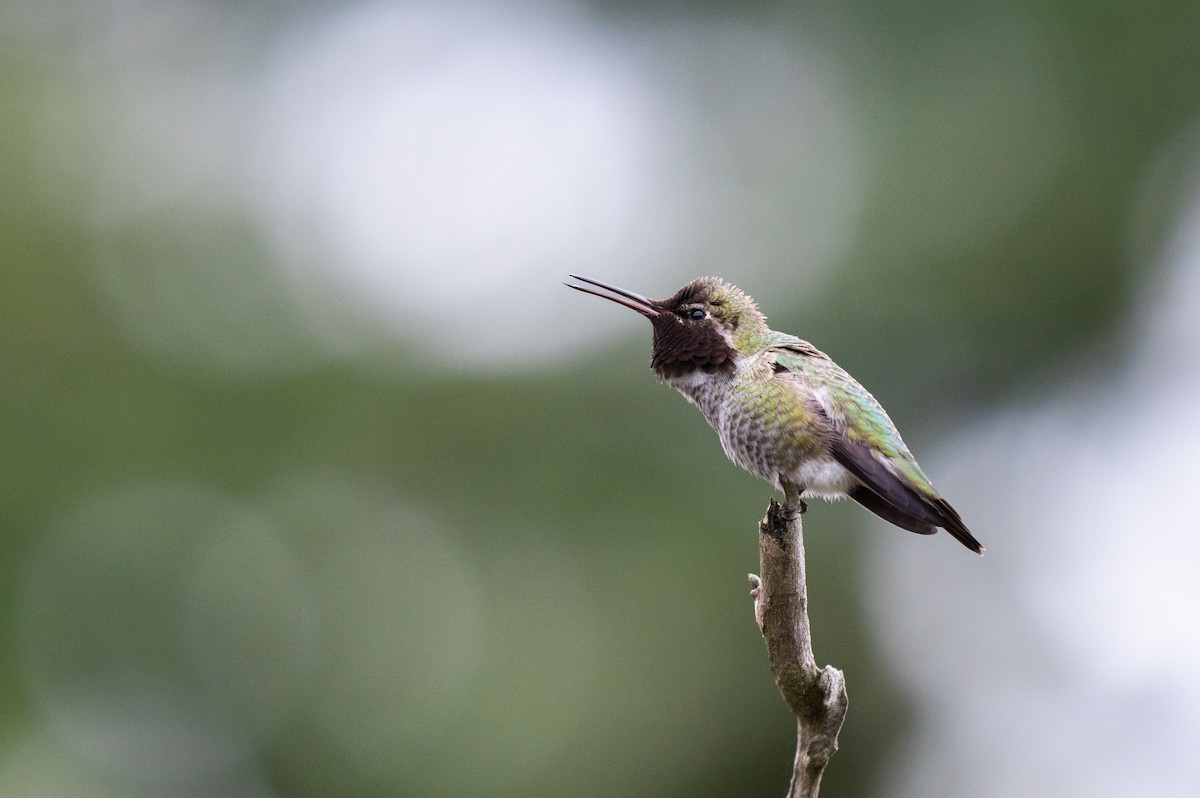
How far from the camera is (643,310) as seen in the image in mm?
5293

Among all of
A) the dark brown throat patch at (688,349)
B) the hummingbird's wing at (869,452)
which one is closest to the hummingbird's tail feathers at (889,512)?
the hummingbird's wing at (869,452)

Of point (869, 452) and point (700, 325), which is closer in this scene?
point (869, 452)

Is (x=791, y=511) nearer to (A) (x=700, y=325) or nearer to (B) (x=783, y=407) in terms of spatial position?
(B) (x=783, y=407)

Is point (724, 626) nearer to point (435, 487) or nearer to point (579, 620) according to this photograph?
point (579, 620)

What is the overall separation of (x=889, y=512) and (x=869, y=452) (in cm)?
25

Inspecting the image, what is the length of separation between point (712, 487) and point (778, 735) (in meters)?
2.86

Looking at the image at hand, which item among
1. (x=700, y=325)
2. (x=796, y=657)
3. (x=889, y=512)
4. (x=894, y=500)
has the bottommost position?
(x=796, y=657)

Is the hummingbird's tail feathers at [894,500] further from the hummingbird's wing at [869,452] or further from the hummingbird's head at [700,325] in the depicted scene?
the hummingbird's head at [700,325]

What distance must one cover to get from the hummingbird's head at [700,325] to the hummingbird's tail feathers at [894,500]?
0.75m

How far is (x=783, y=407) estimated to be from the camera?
471cm

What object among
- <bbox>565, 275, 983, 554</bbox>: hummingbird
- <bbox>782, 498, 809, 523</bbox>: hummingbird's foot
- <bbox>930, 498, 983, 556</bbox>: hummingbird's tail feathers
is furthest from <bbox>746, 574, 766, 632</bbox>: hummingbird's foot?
<bbox>930, 498, 983, 556</bbox>: hummingbird's tail feathers

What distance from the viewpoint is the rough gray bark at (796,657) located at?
12.6 ft

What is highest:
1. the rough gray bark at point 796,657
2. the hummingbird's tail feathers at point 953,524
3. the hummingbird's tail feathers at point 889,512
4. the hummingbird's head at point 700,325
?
the hummingbird's head at point 700,325

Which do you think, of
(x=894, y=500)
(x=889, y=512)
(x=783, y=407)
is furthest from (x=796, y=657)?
(x=783, y=407)
